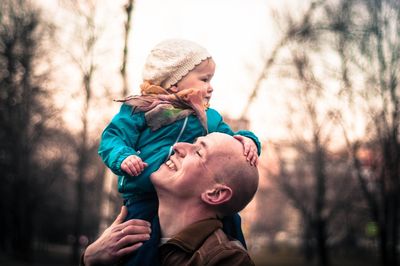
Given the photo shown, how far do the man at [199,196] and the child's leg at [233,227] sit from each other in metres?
0.15

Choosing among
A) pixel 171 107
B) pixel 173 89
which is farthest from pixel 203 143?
pixel 173 89

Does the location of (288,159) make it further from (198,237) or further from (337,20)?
(198,237)

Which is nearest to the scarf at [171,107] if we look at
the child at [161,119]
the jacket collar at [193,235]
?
the child at [161,119]

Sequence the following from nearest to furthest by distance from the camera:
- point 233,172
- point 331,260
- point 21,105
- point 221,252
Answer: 1. point 221,252
2. point 233,172
3. point 21,105
4. point 331,260

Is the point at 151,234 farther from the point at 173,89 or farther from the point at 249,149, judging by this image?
the point at 173,89

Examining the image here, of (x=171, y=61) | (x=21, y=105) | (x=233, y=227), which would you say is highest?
(x=171, y=61)

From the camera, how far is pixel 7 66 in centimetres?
2516

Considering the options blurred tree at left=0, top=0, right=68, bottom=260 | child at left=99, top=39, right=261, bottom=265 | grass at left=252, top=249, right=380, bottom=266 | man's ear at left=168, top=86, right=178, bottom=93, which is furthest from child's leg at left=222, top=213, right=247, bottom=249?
grass at left=252, top=249, right=380, bottom=266

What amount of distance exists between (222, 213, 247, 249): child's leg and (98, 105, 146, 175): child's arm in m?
0.58

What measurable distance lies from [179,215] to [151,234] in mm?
172

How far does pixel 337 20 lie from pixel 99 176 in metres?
31.2

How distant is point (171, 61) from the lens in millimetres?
2914

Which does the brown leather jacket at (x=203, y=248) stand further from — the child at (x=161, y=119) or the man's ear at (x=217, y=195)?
the child at (x=161, y=119)

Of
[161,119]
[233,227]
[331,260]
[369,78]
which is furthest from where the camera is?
[331,260]
